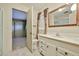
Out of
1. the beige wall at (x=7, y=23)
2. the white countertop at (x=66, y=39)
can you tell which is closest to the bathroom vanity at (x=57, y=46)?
the white countertop at (x=66, y=39)

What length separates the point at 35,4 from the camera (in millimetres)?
2141

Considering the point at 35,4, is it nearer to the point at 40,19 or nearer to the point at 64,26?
the point at 40,19

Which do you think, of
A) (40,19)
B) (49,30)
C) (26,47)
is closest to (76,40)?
(49,30)

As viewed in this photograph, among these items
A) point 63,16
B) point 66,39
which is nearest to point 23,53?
point 66,39

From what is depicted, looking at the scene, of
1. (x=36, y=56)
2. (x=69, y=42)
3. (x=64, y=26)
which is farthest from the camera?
(x=36, y=56)

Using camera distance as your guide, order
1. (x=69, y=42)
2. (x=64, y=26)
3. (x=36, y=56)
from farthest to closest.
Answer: (x=36, y=56) → (x=64, y=26) → (x=69, y=42)

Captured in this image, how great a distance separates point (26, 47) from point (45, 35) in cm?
42

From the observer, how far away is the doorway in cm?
216

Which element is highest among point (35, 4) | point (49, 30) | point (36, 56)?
point (35, 4)

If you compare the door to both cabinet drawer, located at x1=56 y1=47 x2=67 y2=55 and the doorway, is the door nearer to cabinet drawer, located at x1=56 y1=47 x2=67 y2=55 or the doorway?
the doorway

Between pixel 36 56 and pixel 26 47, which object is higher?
pixel 26 47

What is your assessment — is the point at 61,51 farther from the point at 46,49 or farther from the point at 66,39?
the point at 46,49

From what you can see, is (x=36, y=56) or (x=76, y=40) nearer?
(x=76, y=40)

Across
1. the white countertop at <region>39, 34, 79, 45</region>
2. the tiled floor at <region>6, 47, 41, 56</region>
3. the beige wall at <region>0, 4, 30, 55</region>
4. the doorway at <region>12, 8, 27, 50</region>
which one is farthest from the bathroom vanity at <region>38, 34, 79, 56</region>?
the beige wall at <region>0, 4, 30, 55</region>
